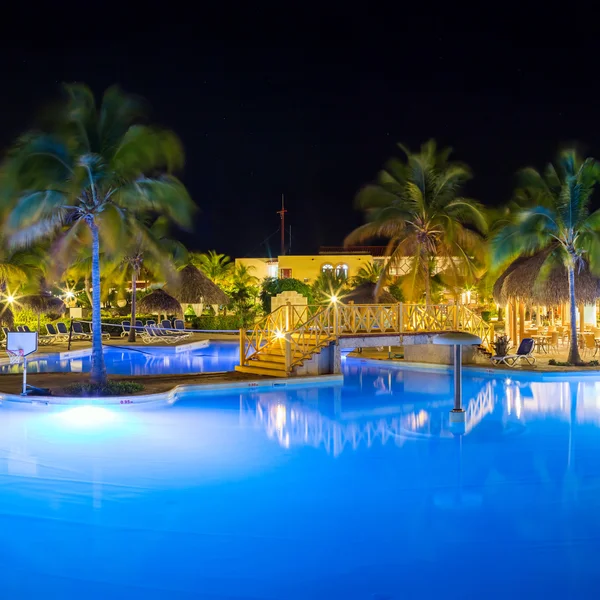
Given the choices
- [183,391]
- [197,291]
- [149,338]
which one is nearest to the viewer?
[183,391]

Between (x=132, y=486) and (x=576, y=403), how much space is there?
8918 millimetres

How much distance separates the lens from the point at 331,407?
510 inches

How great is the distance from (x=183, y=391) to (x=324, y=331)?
431 cm

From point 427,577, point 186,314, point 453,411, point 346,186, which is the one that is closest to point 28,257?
point 186,314

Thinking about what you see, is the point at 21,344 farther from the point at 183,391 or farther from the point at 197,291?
the point at 197,291

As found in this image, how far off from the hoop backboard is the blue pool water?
3.50ft

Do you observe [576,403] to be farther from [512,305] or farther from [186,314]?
[186,314]

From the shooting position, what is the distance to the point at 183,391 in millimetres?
13977

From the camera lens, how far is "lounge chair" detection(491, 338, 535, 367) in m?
17.6

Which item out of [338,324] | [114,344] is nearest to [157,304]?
[114,344]

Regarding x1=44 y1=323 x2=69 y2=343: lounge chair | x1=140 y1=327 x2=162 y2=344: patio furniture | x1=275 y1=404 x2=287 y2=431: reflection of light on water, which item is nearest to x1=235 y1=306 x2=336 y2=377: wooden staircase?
x1=275 y1=404 x2=287 y2=431: reflection of light on water

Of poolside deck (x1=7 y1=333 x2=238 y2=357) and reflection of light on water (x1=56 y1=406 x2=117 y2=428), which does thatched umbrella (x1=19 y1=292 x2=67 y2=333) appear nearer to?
poolside deck (x1=7 y1=333 x2=238 y2=357)

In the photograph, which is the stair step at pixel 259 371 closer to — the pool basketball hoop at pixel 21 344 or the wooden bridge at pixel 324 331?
the wooden bridge at pixel 324 331

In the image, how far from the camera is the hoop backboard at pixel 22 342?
1280 centimetres
